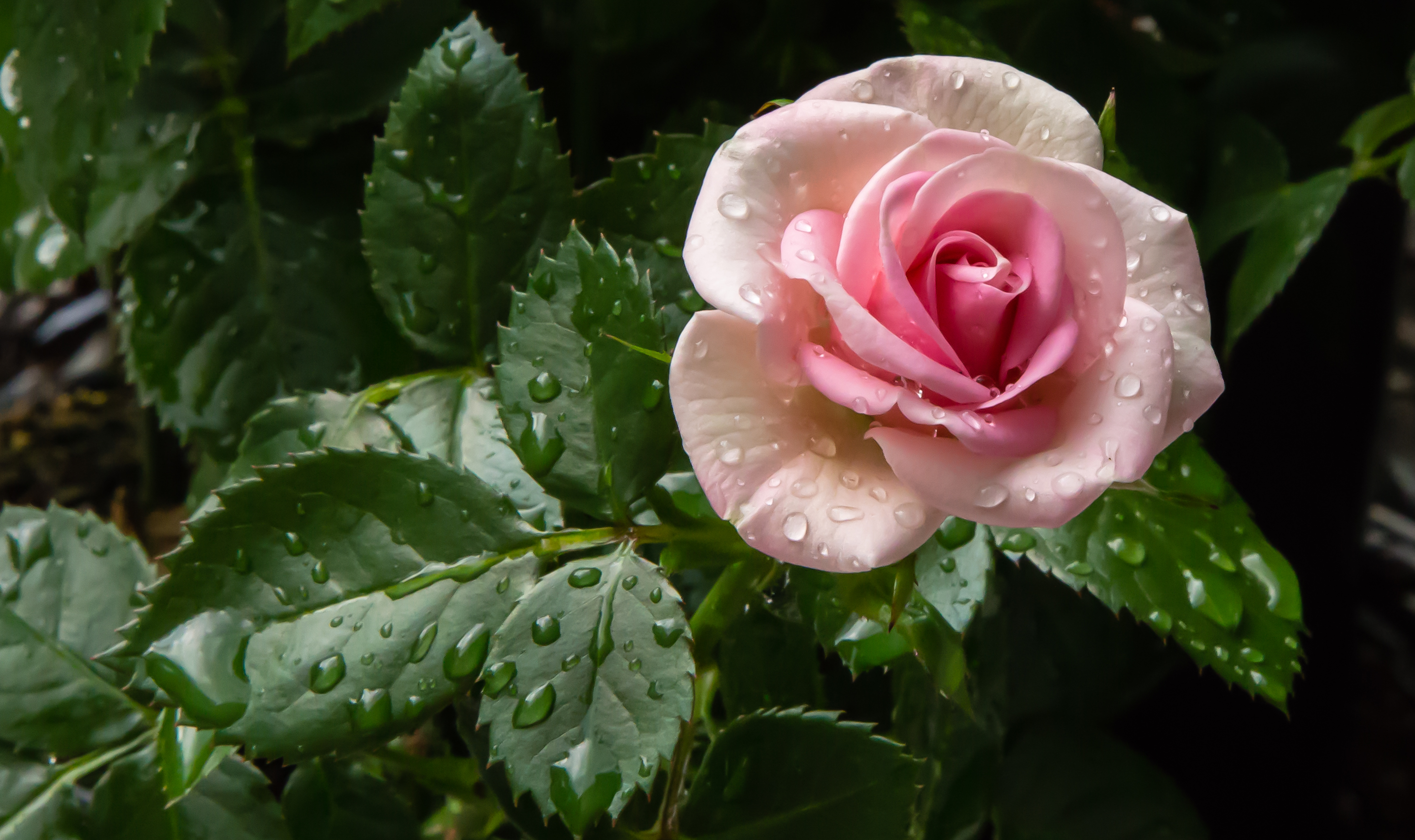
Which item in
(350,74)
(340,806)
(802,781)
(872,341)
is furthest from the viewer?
(350,74)

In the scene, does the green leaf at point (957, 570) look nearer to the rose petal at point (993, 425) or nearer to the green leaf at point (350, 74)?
the rose petal at point (993, 425)

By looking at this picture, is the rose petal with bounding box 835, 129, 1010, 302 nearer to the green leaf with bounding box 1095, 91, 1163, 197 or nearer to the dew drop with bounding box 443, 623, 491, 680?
the green leaf with bounding box 1095, 91, 1163, 197

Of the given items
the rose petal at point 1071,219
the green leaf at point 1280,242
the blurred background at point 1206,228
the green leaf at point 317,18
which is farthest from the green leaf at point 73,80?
the green leaf at point 1280,242

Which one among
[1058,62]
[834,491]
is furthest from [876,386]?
[1058,62]

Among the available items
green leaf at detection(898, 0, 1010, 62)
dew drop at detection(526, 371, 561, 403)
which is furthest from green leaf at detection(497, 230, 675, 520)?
green leaf at detection(898, 0, 1010, 62)

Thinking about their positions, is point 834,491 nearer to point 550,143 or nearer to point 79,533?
point 550,143

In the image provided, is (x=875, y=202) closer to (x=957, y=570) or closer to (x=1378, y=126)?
(x=957, y=570)

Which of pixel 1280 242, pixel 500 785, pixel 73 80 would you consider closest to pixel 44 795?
pixel 500 785

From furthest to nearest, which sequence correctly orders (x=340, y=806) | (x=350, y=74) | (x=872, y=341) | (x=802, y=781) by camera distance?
(x=350, y=74) < (x=340, y=806) < (x=802, y=781) < (x=872, y=341)
